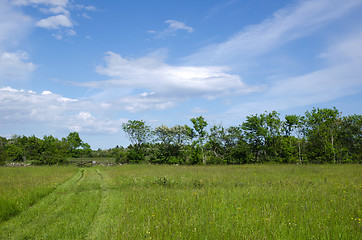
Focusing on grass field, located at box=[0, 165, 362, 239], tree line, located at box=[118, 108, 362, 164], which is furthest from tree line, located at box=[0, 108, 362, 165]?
grass field, located at box=[0, 165, 362, 239]

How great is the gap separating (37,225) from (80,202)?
3001mm

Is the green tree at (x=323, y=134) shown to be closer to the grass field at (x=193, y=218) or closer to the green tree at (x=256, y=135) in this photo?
the green tree at (x=256, y=135)

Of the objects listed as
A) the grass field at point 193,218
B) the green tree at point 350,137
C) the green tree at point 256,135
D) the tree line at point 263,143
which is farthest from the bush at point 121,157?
the green tree at point 350,137

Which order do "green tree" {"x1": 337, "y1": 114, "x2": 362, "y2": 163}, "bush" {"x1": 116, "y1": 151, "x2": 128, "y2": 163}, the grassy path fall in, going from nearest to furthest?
the grassy path → "green tree" {"x1": 337, "y1": 114, "x2": 362, "y2": 163} → "bush" {"x1": 116, "y1": 151, "x2": 128, "y2": 163}

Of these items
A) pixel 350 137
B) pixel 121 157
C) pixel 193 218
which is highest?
pixel 350 137

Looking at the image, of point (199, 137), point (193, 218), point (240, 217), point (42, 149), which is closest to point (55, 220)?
point (193, 218)

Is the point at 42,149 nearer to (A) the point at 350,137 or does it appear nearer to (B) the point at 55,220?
(B) the point at 55,220

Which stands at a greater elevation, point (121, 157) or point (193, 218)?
point (121, 157)

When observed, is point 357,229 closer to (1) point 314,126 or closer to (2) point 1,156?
(1) point 314,126

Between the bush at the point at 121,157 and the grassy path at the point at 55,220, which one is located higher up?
the bush at the point at 121,157

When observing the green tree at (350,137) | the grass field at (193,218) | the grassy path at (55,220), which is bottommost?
the grassy path at (55,220)

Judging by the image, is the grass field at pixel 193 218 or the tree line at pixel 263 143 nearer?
the grass field at pixel 193 218

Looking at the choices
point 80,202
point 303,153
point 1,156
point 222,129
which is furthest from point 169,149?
point 80,202

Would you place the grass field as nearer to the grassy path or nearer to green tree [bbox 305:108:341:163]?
the grassy path
